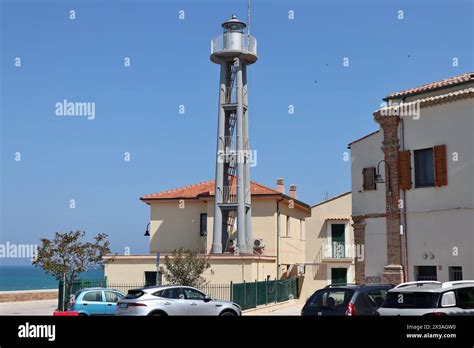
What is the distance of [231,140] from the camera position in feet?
131

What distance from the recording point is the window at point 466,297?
1235 cm

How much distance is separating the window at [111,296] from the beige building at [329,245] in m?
23.3

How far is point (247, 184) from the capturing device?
129 feet

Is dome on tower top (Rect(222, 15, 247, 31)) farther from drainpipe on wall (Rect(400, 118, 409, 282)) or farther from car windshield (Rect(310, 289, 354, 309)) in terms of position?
car windshield (Rect(310, 289, 354, 309))

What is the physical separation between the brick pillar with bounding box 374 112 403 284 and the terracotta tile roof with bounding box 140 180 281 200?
58.8 feet

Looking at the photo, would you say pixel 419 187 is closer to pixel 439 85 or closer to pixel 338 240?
pixel 439 85

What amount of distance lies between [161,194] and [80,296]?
77.3ft

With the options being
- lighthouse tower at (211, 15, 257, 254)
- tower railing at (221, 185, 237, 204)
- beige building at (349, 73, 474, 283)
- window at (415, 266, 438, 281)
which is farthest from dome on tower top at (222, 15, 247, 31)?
window at (415, 266, 438, 281)

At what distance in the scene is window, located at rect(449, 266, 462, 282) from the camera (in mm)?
21766

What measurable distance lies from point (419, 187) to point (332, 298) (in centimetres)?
968

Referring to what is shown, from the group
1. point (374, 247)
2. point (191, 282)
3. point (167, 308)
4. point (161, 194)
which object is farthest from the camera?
point (161, 194)

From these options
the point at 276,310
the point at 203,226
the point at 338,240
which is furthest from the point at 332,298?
the point at 338,240
